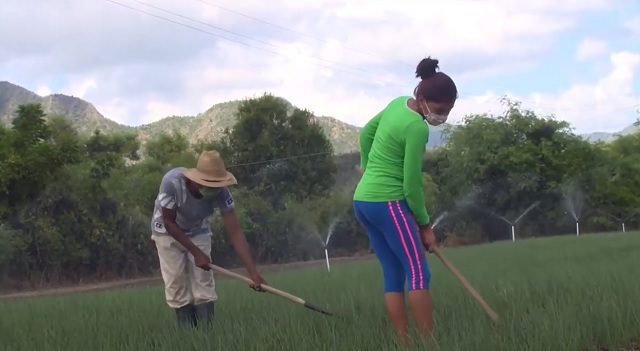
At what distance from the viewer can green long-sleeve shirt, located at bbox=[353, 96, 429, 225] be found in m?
5.15

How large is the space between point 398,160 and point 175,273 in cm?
226

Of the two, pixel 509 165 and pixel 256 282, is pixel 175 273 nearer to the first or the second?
pixel 256 282

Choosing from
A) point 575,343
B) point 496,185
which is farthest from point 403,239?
point 496,185

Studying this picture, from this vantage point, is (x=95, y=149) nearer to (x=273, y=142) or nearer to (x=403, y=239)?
(x=273, y=142)

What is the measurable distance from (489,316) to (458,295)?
2194 mm

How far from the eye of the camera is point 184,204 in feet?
Result: 21.5

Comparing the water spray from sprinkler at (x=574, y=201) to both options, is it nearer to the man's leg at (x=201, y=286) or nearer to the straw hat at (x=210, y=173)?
the man's leg at (x=201, y=286)

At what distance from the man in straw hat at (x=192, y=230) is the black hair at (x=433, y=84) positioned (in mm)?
1746

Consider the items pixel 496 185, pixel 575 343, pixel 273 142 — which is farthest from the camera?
pixel 496 185

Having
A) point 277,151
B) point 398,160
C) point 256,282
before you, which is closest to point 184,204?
point 256,282

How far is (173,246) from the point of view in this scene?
22.0 ft

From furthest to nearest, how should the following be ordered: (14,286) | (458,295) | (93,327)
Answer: (14,286)
(458,295)
(93,327)

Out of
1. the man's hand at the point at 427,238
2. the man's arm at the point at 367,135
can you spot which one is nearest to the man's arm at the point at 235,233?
the man's arm at the point at 367,135

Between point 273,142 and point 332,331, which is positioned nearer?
point 332,331
